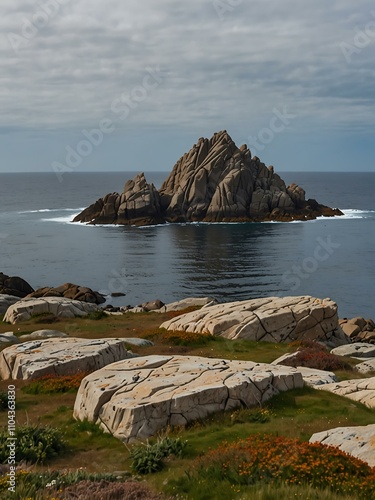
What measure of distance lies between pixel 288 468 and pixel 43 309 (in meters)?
38.3

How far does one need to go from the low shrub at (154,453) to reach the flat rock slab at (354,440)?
3.69 m

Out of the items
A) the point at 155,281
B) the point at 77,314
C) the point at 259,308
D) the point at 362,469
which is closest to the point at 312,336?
the point at 259,308

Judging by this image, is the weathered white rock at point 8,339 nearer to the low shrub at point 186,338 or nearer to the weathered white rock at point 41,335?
the weathered white rock at point 41,335

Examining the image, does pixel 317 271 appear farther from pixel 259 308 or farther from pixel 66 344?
pixel 66 344

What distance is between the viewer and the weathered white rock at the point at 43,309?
46156 millimetres

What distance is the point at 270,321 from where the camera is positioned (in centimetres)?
3731

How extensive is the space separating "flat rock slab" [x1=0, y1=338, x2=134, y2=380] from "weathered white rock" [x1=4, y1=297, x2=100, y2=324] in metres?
18.2

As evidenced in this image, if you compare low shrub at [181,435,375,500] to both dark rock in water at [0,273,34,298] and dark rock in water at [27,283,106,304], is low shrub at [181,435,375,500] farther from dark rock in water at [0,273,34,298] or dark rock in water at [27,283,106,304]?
dark rock in water at [0,273,34,298]

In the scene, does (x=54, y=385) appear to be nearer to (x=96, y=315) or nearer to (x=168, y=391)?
(x=168, y=391)

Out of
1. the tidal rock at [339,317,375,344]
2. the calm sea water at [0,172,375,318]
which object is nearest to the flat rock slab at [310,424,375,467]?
the tidal rock at [339,317,375,344]

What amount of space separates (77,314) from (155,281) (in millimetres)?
34788

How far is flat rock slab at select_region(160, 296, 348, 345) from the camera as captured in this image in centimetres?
3672

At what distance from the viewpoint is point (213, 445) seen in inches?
607

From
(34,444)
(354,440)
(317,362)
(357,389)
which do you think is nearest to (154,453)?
(34,444)
